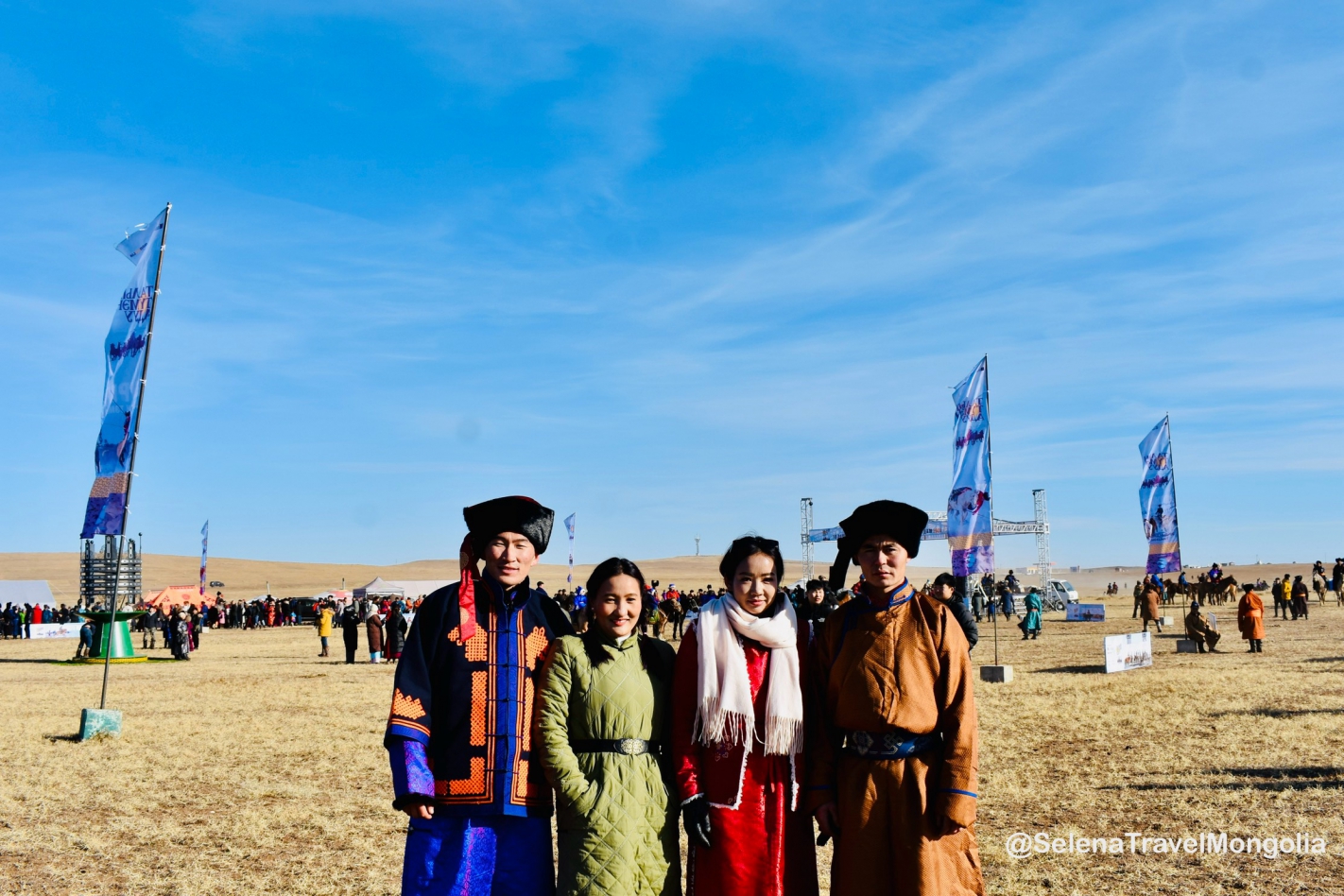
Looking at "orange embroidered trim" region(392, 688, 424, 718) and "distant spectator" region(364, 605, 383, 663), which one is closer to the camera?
"orange embroidered trim" region(392, 688, 424, 718)

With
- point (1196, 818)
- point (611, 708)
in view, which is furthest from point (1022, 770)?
point (611, 708)

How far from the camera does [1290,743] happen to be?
31.8 ft

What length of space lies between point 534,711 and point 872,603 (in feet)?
4.27

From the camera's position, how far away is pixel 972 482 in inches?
720

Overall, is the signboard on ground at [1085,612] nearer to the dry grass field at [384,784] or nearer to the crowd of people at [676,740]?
the dry grass field at [384,784]

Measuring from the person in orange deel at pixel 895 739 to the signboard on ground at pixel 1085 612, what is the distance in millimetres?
33616

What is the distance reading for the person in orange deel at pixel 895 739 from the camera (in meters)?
3.62

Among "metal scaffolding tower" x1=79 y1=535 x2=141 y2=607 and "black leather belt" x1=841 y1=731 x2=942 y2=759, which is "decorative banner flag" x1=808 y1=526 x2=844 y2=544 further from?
"black leather belt" x1=841 y1=731 x2=942 y2=759

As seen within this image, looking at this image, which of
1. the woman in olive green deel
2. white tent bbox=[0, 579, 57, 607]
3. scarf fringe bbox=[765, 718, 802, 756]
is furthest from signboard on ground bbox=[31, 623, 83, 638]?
scarf fringe bbox=[765, 718, 802, 756]

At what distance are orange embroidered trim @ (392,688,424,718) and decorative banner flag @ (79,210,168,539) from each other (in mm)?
12262

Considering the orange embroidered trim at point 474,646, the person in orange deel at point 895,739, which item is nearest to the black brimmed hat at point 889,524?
the person in orange deel at point 895,739

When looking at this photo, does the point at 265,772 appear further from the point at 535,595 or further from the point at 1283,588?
the point at 1283,588

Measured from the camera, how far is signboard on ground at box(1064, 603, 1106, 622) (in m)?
35.1

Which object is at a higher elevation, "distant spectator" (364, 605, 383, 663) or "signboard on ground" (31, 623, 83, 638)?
"distant spectator" (364, 605, 383, 663)
